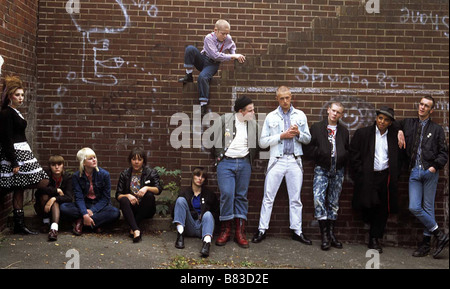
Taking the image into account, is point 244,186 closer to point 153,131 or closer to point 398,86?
point 153,131

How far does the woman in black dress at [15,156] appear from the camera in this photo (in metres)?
6.59

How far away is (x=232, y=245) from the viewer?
275 inches

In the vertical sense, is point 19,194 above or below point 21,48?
below

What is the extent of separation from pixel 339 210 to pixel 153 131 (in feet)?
10.4

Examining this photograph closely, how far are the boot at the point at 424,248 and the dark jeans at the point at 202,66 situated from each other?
3.50 metres

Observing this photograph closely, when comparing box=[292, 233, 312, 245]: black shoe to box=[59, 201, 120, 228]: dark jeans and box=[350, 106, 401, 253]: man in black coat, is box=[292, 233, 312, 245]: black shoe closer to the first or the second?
box=[350, 106, 401, 253]: man in black coat

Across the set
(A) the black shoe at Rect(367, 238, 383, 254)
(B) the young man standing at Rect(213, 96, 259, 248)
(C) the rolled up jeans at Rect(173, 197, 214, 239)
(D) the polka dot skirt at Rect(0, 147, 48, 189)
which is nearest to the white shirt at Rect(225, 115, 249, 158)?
(B) the young man standing at Rect(213, 96, 259, 248)

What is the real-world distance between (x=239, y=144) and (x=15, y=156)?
113 inches

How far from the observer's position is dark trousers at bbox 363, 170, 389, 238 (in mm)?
7062

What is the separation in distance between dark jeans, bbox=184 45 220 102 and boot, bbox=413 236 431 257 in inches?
138

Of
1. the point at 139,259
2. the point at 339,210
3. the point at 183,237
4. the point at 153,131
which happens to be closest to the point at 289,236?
the point at 339,210

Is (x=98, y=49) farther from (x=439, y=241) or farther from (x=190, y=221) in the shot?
(x=439, y=241)

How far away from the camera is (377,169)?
279 inches

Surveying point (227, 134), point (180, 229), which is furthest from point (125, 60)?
point (180, 229)
